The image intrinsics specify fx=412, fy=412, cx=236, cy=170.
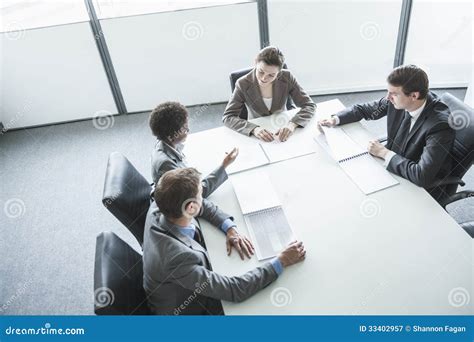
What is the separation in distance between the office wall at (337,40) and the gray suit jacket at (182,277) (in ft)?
9.41

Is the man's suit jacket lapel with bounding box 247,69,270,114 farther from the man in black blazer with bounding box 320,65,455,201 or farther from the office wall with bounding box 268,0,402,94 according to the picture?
the office wall with bounding box 268,0,402,94

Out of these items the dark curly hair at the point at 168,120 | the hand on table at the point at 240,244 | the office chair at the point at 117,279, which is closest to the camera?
the office chair at the point at 117,279

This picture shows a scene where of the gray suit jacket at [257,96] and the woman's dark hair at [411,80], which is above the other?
the woman's dark hair at [411,80]

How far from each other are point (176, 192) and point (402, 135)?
4.65 feet

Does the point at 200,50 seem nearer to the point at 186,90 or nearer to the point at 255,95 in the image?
the point at 186,90

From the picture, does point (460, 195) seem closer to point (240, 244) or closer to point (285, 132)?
point (285, 132)

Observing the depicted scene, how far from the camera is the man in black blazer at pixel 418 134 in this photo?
2.05 metres

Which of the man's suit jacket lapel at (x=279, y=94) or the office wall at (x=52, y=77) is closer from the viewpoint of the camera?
the man's suit jacket lapel at (x=279, y=94)

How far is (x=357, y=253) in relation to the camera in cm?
178

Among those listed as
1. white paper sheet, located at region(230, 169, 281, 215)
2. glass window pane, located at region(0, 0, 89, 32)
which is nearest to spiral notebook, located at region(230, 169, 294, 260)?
white paper sheet, located at region(230, 169, 281, 215)

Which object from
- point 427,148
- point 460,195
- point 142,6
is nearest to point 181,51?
point 142,6

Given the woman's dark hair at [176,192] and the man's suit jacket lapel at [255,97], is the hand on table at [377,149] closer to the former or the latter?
the man's suit jacket lapel at [255,97]

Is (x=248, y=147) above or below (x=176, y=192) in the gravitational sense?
below

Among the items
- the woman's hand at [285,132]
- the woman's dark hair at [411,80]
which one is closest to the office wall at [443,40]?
the woman's dark hair at [411,80]
